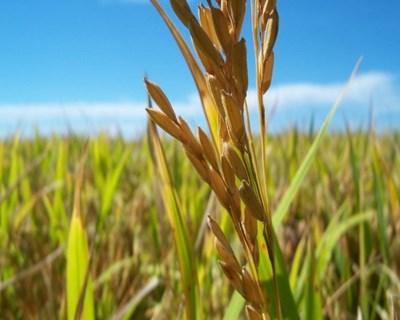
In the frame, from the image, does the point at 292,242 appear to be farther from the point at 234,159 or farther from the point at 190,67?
the point at 234,159

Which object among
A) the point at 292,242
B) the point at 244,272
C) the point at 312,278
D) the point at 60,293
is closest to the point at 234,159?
the point at 244,272

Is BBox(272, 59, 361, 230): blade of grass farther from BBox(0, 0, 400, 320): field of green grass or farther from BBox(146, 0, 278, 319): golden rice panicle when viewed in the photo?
BBox(146, 0, 278, 319): golden rice panicle

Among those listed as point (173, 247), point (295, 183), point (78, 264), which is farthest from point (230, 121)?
point (173, 247)

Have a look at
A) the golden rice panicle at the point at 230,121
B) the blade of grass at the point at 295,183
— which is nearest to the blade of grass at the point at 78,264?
the blade of grass at the point at 295,183

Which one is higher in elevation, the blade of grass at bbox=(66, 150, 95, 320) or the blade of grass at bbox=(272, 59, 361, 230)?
the blade of grass at bbox=(272, 59, 361, 230)

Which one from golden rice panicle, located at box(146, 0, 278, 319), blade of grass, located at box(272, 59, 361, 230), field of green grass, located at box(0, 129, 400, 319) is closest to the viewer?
golden rice panicle, located at box(146, 0, 278, 319)

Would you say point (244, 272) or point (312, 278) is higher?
point (244, 272)

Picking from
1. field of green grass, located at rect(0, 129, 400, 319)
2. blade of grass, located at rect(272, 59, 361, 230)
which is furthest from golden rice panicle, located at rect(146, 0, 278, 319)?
field of green grass, located at rect(0, 129, 400, 319)

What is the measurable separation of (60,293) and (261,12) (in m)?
0.97

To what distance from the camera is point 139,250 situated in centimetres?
133

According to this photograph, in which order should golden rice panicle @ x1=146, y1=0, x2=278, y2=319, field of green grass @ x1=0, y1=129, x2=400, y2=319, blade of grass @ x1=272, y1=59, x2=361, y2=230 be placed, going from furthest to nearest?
field of green grass @ x1=0, y1=129, x2=400, y2=319, blade of grass @ x1=272, y1=59, x2=361, y2=230, golden rice panicle @ x1=146, y1=0, x2=278, y2=319

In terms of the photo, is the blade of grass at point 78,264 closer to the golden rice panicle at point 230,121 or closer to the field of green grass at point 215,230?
the field of green grass at point 215,230

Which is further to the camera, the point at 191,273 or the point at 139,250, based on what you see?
the point at 139,250

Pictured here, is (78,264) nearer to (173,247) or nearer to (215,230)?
(173,247)
